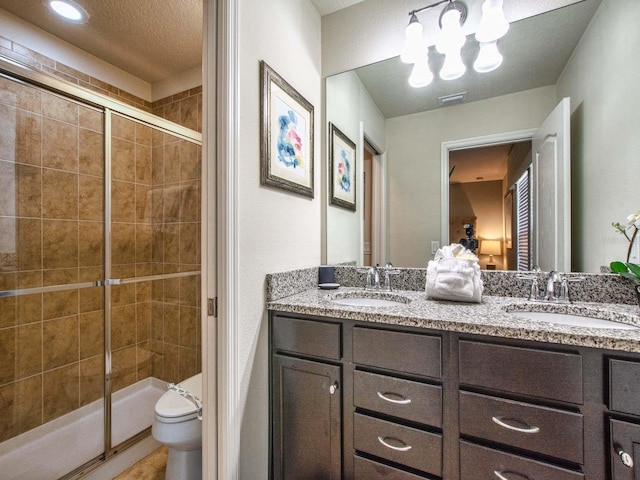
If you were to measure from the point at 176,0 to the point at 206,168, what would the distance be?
1.18 metres

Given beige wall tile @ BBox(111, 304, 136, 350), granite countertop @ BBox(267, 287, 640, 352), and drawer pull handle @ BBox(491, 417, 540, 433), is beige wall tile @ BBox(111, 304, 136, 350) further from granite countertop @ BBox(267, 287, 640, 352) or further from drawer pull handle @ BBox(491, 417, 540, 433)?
drawer pull handle @ BBox(491, 417, 540, 433)

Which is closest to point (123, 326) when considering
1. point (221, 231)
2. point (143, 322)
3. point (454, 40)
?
point (143, 322)

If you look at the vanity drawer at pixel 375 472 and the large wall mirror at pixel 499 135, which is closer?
the vanity drawer at pixel 375 472

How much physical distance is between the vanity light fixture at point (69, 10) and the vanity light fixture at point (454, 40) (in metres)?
1.76

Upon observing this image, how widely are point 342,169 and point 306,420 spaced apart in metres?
1.30

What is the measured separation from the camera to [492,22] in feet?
4.42

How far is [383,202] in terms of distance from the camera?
1736 mm

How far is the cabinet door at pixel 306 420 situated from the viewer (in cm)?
110

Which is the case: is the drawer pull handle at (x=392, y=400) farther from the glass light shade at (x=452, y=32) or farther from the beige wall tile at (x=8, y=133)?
the beige wall tile at (x=8, y=133)

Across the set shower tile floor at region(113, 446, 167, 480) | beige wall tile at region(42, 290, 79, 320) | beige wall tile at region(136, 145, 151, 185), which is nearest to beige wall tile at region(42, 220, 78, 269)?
beige wall tile at region(42, 290, 79, 320)

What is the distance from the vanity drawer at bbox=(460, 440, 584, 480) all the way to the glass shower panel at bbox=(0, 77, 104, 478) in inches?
75.1

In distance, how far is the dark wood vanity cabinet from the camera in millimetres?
770

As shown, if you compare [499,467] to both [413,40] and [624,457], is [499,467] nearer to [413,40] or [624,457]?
[624,457]

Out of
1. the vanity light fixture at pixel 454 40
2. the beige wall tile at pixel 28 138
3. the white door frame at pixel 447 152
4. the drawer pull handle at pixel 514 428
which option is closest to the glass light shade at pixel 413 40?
the vanity light fixture at pixel 454 40
